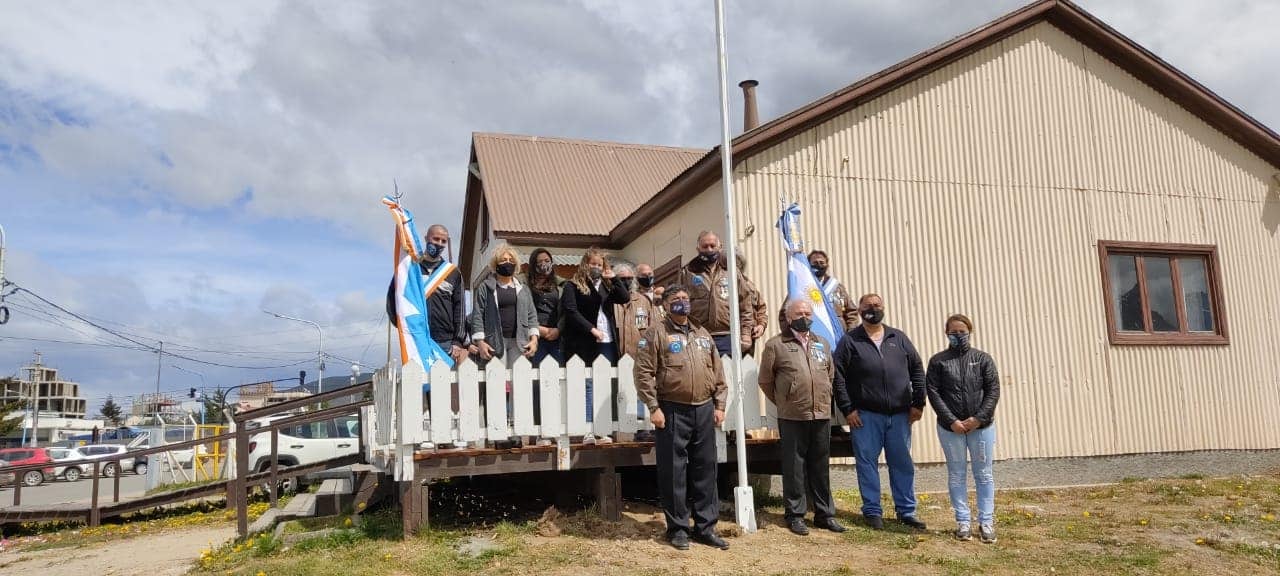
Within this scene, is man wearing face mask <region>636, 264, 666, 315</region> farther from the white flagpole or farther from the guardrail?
the guardrail

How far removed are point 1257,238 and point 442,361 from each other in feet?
35.7

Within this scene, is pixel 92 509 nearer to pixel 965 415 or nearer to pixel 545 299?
pixel 545 299

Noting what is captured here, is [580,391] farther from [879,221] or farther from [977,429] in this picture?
[879,221]

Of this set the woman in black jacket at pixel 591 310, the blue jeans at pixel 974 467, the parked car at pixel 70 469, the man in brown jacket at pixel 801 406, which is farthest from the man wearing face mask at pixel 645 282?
the parked car at pixel 70 469

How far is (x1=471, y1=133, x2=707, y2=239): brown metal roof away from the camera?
1430 cm

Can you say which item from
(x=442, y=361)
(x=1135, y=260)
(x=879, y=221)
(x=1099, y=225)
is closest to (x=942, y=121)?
(x=879, y=221)

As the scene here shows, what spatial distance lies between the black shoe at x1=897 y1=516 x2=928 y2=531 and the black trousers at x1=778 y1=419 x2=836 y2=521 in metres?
0.67

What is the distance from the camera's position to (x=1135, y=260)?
10906mm

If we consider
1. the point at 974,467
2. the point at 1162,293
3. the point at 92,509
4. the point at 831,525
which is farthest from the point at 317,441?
the point at 1162,293

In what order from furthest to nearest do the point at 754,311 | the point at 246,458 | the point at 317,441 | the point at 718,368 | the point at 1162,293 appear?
the point at 317,441, the point at 1162,293, the point at 246,458, the point at 754,311, the point at 718,368

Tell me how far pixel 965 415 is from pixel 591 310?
303cm

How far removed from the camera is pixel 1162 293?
430 inches

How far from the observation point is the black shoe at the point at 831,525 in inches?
262

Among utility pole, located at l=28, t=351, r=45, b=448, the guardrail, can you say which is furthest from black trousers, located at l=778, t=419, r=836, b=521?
utility pole, located at l=28, t=351, r=45, b=448
